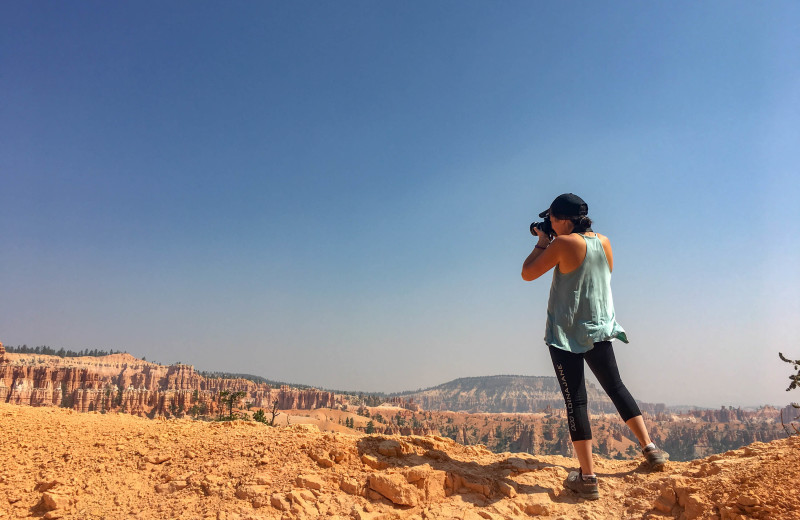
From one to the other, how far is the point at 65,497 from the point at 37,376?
120243 millimetres

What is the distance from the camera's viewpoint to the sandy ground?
3061 millimetres

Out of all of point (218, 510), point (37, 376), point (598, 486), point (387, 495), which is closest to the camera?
point (218, 510)

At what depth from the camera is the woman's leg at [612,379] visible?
3.83 m

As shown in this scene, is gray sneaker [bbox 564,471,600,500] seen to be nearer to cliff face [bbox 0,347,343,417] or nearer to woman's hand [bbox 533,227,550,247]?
woman's hand [bbox 533,227,550,247]

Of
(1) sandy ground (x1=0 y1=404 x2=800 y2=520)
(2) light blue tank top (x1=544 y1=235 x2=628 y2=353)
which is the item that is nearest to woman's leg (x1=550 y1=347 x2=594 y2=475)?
(2) light blue tank top (x1=544 y1=235 x2=628 y2=353)

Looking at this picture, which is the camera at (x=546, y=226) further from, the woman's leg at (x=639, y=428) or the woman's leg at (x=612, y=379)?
the woman's leg at (x=639, y=428)

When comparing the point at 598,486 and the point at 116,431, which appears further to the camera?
the point at 116,431

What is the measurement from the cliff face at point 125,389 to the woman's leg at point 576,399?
56560 millimetres

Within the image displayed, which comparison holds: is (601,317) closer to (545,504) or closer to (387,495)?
(545,504)

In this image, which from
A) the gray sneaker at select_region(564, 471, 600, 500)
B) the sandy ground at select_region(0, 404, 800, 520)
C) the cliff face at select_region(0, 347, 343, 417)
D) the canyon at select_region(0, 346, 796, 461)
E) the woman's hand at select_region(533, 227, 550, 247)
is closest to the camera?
the sandy ground at select_region(0, 404, 800, 520)

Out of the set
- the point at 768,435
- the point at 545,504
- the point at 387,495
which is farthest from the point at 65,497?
the point at 768,435

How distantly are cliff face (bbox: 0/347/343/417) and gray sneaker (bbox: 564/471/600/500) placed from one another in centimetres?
5652

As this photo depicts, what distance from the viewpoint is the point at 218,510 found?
10.0ft

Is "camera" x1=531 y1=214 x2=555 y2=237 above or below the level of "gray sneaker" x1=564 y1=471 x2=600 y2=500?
above
